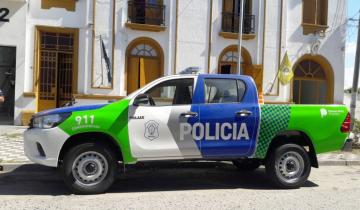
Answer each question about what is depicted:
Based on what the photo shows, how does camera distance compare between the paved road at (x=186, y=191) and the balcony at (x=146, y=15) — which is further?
the balcony at (x=146, y=15)

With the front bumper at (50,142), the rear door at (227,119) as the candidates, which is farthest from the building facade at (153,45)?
the rear door at (227,119)

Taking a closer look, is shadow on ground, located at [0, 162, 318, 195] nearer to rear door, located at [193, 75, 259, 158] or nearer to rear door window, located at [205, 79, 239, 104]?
rear door, located at [193, 75, 259, 158]

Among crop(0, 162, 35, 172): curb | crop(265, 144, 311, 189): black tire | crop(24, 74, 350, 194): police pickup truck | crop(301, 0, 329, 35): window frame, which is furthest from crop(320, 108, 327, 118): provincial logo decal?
crop(301, 0, 329, 35): window frame

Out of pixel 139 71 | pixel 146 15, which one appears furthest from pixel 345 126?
pixel 146 15

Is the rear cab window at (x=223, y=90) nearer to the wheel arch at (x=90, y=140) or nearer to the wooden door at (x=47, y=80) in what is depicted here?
the wheel arch at (x=90, y=140)

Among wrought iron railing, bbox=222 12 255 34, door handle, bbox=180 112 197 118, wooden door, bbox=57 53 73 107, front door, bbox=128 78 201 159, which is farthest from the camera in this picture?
wrought iron railing, bbox=222 12 255 34

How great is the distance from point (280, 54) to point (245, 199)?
47.5ft

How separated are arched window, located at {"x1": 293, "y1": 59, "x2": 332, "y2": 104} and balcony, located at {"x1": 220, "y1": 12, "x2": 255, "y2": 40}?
2.81 metres

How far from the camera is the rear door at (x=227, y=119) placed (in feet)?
26.8

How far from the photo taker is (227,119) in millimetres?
8219

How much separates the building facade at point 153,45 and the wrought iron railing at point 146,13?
0.04m

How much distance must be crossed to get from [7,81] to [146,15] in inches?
250

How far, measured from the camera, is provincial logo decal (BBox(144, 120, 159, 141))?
7.92m

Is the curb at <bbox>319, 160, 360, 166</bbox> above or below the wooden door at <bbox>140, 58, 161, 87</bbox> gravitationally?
below
